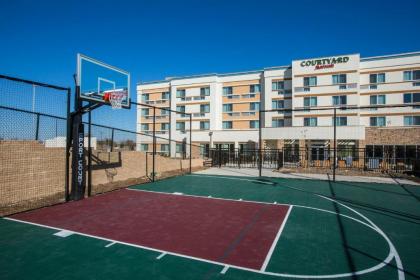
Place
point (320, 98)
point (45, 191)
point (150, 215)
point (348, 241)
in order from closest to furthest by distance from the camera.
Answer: point (348, 241), point (150, 215), point (45, 191), point (320, 98)

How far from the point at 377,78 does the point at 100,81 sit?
134 feet

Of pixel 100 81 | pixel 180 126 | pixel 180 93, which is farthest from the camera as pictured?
pixel 180 93

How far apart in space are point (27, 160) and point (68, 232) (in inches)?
220

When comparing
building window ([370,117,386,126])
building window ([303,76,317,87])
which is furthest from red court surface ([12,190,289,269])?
building window ([370,117,386,126])

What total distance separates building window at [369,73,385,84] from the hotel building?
0.13 m

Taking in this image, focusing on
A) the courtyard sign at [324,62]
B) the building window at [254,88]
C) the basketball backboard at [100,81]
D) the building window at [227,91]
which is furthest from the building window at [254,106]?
the basketball backboard at [100,81]

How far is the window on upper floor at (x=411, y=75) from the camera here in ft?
125

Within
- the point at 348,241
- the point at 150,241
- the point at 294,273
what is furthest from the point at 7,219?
the point at 348,241

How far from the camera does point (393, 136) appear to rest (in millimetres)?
36125

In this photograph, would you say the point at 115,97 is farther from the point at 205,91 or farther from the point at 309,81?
the point at 205,91

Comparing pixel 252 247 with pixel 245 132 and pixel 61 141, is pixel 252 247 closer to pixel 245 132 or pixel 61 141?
pixel 61 141

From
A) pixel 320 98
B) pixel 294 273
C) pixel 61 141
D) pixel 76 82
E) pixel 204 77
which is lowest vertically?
pixel 294 273

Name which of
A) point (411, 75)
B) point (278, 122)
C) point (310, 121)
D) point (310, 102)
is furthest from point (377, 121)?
point (278, 122)

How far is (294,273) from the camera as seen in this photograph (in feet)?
18.2
